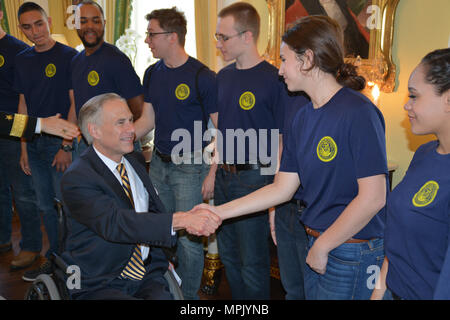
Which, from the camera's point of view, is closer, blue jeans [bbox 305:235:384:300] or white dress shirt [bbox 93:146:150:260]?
blue jeans [bbox 305:235:384:300]

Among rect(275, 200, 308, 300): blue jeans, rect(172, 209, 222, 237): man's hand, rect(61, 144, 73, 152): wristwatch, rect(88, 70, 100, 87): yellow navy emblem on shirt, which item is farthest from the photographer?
rect(61, 144, 73, 152): wristwatch

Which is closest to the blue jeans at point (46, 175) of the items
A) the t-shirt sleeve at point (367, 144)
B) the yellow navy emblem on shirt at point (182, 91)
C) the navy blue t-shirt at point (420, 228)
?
the yellow navy emblem on shirt at point (182, 91)

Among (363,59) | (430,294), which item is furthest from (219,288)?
(430,294)

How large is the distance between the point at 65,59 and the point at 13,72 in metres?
0.60

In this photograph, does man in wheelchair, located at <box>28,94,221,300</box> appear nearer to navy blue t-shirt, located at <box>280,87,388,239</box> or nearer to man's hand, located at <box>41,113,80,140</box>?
man's hand, located at <box>41,113,80,140</box>

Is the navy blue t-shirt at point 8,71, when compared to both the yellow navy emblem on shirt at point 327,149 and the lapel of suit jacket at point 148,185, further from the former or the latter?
the yellow navy emblem on shirt at point 327,149

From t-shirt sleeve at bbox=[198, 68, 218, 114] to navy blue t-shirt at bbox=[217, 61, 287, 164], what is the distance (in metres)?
0.18

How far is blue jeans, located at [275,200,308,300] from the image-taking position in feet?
7.87

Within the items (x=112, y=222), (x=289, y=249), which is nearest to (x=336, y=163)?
(x=289, y=249)

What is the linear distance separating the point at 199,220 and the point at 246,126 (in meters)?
0.79

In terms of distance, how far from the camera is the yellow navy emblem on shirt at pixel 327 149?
5.48 feet

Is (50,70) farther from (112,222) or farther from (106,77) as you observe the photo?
(112,222)

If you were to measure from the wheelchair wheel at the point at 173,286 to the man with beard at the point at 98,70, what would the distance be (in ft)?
4.86

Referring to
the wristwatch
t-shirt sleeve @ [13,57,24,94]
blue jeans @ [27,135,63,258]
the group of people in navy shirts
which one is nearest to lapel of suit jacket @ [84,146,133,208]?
the group of people in navy shirts
